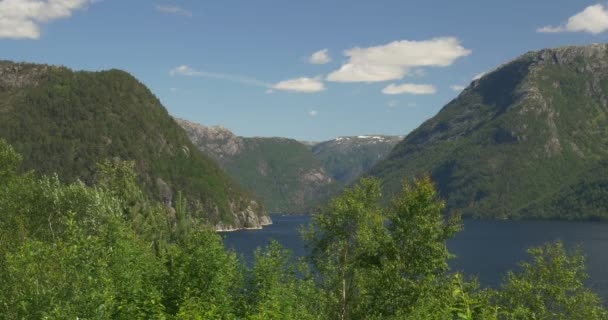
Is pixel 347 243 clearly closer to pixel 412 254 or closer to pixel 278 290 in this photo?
pixel 412 254

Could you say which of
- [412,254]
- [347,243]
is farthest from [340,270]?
[412,254]

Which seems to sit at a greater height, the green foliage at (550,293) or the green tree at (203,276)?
the green tree at (203,276)

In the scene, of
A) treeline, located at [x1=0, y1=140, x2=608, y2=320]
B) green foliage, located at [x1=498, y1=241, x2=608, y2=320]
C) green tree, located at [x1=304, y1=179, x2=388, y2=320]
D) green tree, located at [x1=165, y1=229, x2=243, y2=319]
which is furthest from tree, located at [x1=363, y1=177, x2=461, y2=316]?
green tree, located at [x1=165, y1=229, x2=243, y2=319]

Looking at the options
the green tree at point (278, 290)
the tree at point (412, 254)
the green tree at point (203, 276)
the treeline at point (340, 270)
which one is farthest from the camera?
the tree at point (412, 254)

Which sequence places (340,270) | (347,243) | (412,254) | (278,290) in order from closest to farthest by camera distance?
1. (278,290)
2. (412,254)
3. (347,243)
4. (340,270)

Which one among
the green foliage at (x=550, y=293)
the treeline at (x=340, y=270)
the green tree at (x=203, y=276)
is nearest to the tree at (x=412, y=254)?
the treeline at (x=340, y=270)

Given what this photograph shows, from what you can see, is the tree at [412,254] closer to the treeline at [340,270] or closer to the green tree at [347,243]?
the treeline at [340,270]

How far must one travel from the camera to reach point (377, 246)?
40.7 meters

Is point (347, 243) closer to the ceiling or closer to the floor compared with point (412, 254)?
closer to the ceiling

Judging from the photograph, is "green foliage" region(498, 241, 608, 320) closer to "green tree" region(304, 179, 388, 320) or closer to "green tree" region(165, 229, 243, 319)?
"green tree" region(304, 179, 388, 320)

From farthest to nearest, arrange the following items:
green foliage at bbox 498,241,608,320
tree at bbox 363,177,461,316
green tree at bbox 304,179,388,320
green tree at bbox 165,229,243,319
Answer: green tree at bbox 304,179,388,320
tree at bbox 363,177,461,316
green foliage at bbox 498,241,608,320
green tree at bbox 165,229,243,319

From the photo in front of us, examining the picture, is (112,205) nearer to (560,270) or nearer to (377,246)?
(377,246)

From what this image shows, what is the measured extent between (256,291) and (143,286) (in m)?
6.97

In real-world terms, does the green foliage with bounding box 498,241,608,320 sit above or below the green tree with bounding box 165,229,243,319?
below
